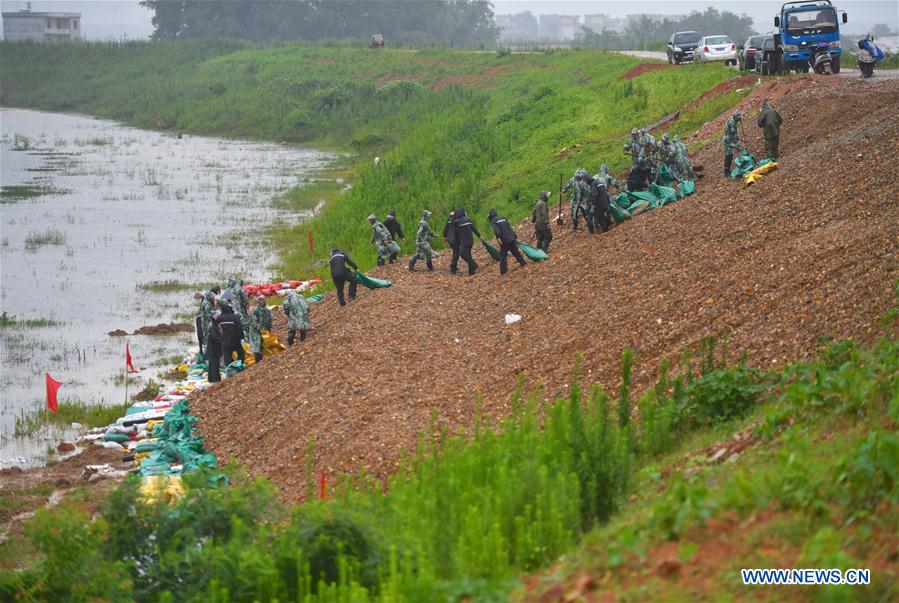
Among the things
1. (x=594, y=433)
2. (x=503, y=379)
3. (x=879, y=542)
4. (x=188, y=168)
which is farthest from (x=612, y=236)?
(x=188, y=168)

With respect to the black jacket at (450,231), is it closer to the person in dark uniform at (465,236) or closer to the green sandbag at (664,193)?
the person in dark uniform at (465,236)

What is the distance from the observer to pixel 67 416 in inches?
712

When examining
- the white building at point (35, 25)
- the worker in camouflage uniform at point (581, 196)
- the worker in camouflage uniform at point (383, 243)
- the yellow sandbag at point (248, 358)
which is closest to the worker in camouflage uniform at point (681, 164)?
the worker in camouflage uniform at point (581, 196)

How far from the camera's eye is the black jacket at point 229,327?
61.3 feet

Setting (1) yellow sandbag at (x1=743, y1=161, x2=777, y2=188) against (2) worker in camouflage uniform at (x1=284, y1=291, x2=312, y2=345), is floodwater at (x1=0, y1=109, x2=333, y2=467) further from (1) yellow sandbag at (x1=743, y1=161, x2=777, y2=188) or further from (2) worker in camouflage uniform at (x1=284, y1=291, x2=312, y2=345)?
(1) yellow sandbag at (x1=743, y1=161, x2=777, y2=188)

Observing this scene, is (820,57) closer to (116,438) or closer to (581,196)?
(581,196)

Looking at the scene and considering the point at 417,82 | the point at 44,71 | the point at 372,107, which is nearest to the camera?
the point at 372,107

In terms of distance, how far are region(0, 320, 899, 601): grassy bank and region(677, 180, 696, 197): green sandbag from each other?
32.5ft

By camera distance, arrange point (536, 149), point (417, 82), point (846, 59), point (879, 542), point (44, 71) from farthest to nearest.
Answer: point (44, 71) → point (417, 82) → point (846, 59) → point (536, 149) → point (879, 542)

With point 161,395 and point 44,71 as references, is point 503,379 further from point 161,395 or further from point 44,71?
point 44,71

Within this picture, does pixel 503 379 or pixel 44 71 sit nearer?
pixel 503 379

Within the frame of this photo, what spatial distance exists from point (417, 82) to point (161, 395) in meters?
52.9

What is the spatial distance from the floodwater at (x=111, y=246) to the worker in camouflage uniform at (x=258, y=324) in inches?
86.2

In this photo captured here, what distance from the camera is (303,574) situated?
9.06m
